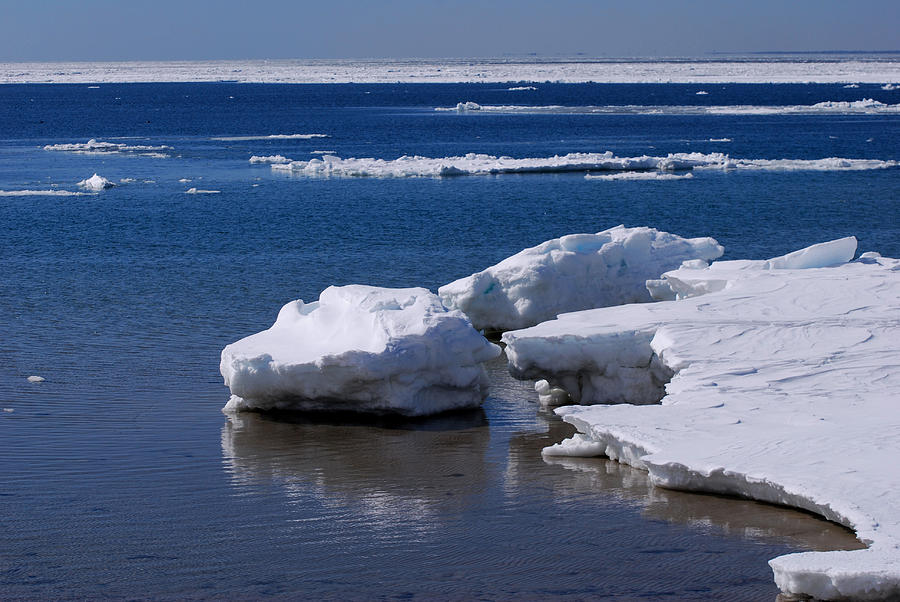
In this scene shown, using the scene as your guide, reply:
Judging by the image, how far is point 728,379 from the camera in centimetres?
902

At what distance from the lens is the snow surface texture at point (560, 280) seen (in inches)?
507

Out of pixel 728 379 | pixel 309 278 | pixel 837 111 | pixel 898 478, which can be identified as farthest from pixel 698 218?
pixel 837 111

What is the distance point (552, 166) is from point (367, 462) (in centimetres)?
2281

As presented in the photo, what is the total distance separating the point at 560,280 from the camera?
513 inches

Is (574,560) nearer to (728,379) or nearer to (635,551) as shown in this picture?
(635,551)

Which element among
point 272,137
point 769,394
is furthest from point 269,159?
point 769,394

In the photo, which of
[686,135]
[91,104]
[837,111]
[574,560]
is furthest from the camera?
[91,104]

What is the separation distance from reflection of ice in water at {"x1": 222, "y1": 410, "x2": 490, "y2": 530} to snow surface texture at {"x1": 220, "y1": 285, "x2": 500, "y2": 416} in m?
0.20

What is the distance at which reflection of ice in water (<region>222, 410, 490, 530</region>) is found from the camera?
804 centimetres

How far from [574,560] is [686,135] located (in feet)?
131

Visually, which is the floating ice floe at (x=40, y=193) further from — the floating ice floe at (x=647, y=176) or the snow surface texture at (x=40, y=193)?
the floating ice floe at (x=647, y=176)

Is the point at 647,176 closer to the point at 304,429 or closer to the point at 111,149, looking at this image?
the point at 304,429

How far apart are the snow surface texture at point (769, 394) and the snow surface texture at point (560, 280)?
1194 mm

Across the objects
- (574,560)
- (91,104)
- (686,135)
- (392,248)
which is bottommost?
(574,560)
